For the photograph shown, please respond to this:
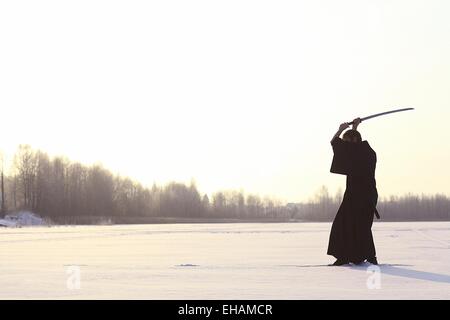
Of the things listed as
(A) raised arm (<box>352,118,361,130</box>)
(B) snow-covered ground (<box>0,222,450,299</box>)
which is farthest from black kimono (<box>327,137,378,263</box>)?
(B) snow-covered ground (<box>0,222,450,299</box>)

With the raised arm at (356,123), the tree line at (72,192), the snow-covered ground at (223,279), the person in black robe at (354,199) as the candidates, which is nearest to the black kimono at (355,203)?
the person in black robe at (354,199)

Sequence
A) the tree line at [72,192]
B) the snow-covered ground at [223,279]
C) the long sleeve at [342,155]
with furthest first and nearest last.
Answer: the tree line at [72,192], the long sleeve at [342,155], the snow-covered ground at [223,279]

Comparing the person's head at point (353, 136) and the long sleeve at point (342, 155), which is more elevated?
the person's head at point (353, 136)

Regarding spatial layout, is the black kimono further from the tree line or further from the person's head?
the tree line

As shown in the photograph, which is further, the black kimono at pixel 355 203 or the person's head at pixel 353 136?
the person's head at pixel 353 136

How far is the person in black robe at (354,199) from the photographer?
10609 millimetres

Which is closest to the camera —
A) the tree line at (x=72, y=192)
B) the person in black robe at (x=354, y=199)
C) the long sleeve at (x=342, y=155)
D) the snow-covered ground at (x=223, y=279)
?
the snow-covered ground at (x=223, y=279)

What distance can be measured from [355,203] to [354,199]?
6cm

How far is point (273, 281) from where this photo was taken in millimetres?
7957

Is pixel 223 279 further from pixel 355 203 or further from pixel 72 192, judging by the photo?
pixel 72 192

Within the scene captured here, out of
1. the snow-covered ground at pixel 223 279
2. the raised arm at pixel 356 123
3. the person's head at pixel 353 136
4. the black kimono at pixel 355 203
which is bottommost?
the snow-covered ground at pixel 223 279

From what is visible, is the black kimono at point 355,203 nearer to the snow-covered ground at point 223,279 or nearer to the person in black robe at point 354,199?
the person in black robe at point 354,199
